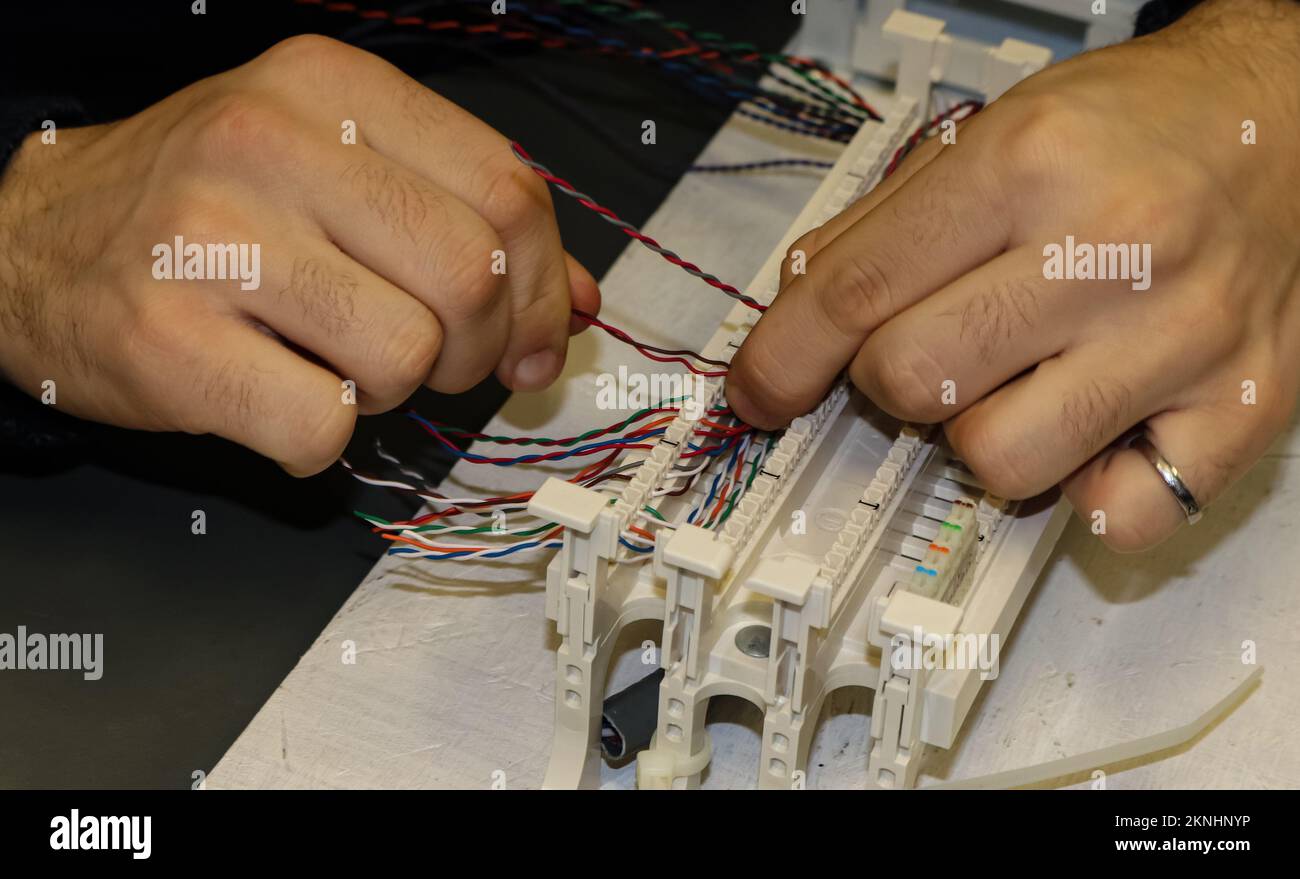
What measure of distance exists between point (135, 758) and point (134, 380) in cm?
31

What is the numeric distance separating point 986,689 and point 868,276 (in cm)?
38

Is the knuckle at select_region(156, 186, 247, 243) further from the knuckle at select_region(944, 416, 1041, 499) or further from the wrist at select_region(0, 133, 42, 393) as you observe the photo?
the knuckle at select_region(944, 416, 1041, 499)

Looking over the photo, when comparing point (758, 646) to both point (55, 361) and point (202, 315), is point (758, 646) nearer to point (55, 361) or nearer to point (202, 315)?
point (202, 315)

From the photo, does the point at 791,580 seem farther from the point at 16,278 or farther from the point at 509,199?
the point at 16,278

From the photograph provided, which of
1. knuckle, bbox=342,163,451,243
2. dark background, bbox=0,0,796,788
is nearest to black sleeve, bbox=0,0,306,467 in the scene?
dark background, bbox=0,0,796,788

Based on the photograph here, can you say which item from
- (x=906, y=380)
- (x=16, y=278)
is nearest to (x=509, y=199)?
(x=906, y=380)

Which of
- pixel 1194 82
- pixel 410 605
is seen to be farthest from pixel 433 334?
pixel 1194 82

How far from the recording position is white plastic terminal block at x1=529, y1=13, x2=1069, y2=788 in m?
1.04

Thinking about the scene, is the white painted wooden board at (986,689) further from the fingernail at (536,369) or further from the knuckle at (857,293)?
the knuckle at (857,293)

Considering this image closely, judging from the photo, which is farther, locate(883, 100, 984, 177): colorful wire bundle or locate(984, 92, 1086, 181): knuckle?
locate(883, 100, 984, 177): colorful wire bundle

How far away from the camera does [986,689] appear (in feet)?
4.08

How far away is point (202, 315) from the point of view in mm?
1149

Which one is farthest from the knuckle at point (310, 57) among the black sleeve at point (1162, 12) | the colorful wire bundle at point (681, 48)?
the black sleeve at point (1162, 12)

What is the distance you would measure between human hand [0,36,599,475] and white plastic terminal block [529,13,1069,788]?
0.61 ft
